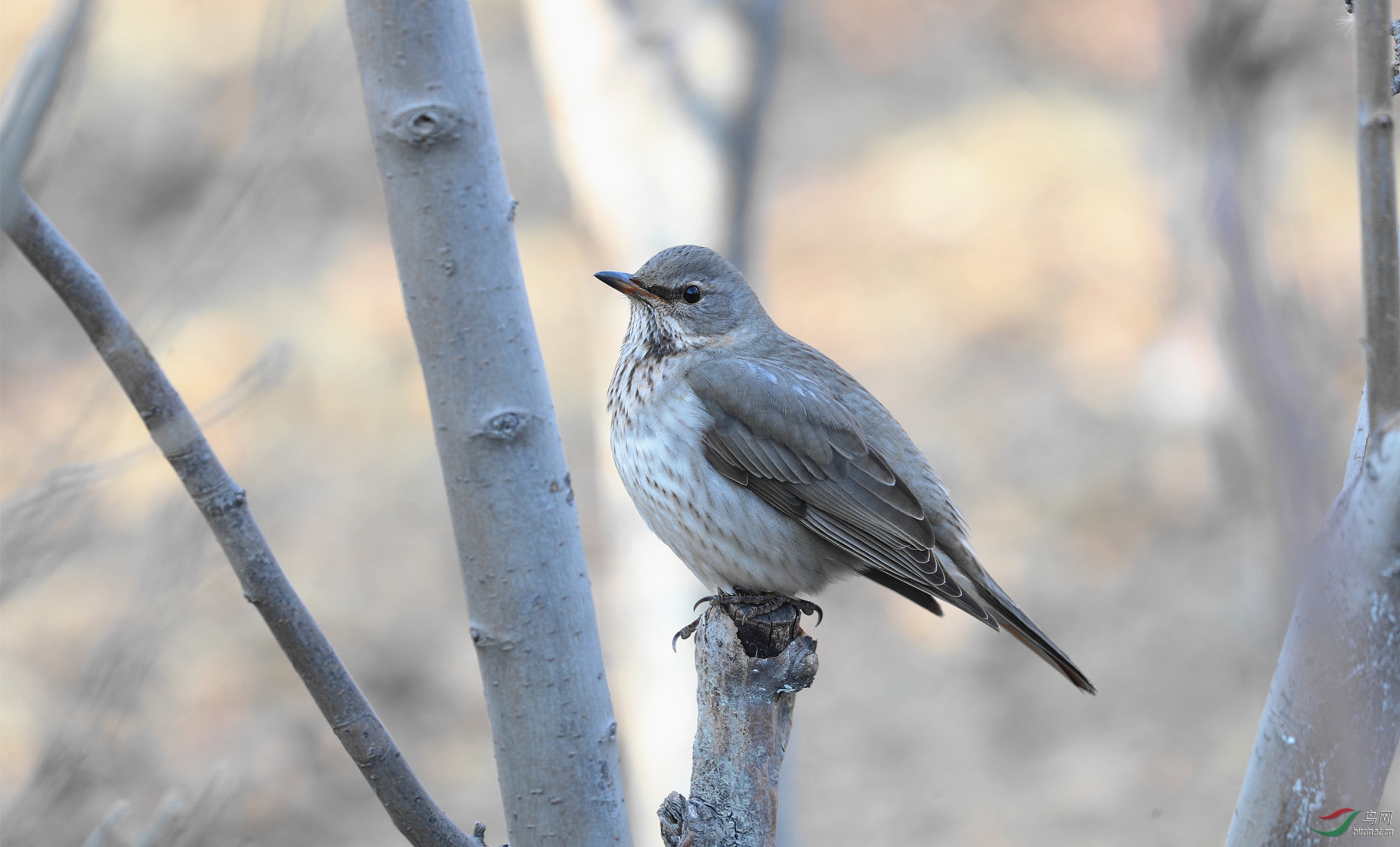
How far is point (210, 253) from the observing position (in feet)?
5.18

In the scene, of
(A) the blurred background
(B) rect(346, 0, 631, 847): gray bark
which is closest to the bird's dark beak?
(A) the blurred background

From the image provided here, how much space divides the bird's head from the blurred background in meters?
1.22

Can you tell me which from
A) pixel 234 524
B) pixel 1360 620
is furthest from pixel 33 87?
pixel 1360 620

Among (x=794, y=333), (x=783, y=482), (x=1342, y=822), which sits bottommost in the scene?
(x=1342, y=822)

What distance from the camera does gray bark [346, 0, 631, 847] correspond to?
1.53m

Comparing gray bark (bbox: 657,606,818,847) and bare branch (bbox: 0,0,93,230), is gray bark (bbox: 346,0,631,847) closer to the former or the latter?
gray bark (bbox: 657,606,818,847)

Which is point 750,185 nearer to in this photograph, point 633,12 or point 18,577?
point 633,12

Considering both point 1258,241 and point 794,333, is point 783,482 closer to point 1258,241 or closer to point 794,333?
point 1258,241

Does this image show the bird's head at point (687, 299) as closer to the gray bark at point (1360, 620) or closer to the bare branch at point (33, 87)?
the gray bark at point (1360, 620)

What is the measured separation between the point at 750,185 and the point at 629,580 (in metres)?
1.82

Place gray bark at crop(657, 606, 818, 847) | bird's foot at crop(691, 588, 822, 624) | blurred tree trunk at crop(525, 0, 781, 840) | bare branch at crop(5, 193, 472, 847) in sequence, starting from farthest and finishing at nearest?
1. blurred tree trunk at crop(525, 0, 781, 840)
2. bird's foot at crop(691, 588, 822, 624)
3. gray bark at crop(657, 606, 818, 847)
4. bare branch at crop(5, 193, 472, 847)

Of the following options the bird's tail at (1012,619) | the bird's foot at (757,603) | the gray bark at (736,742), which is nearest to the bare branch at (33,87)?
the gray bark at (736,742)

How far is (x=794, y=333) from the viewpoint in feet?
31.8

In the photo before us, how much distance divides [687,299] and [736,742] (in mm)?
1737
